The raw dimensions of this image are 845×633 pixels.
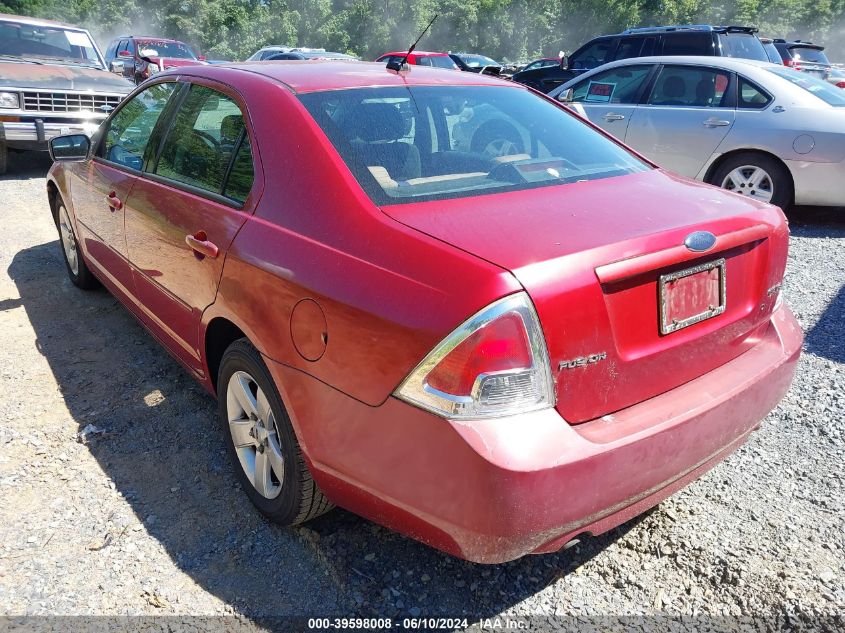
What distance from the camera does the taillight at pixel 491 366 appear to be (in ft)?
Result: 5.72

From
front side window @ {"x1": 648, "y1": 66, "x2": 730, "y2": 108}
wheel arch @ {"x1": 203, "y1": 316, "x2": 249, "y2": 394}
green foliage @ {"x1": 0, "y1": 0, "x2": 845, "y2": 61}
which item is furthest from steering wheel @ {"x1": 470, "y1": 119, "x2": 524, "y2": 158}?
green foliage @ {"x1": 0, "y1": 0, "x2": 845, "y2": 61}

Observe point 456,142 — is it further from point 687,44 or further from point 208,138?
point 687,44

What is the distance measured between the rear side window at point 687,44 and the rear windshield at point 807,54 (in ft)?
9.58

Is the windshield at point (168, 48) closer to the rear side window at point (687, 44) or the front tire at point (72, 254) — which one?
the rear side window at point (687, 44)

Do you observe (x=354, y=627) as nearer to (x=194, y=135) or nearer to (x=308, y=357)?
(x=308, y=357)

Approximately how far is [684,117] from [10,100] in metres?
7.65

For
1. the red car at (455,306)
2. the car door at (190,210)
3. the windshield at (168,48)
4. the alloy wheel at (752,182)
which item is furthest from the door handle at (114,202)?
the windshield at (168,48)

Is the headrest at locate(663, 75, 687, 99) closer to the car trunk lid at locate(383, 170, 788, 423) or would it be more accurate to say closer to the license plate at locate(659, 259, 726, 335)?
the car trunk lid at locate(383, 170, 788, 423)

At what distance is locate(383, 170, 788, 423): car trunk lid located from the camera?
183cm

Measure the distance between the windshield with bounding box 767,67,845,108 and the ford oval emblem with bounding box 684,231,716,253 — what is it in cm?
553

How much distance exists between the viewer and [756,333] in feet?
7.91

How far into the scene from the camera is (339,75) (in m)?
2.86

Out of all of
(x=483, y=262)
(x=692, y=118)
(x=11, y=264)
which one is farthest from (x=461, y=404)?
(x=692, y=118)

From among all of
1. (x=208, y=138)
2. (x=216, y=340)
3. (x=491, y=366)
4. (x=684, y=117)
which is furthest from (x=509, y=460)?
(x=684, y=117)
